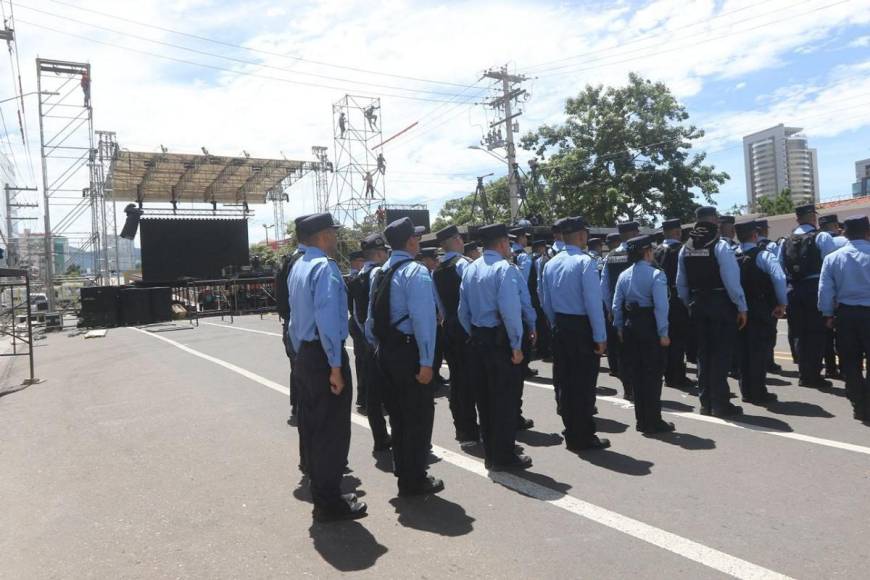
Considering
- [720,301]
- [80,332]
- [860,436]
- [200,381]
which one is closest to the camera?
[860,436]

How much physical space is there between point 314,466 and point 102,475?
261 cm

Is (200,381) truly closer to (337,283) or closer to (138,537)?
(138,537)

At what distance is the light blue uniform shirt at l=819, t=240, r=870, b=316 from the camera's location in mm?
5793

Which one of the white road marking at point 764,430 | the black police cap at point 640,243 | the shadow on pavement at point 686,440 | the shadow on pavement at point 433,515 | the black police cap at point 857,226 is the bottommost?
the shadow on pavement at point 433,515

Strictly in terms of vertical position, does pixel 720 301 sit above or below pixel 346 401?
above

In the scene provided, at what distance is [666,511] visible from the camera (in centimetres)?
383

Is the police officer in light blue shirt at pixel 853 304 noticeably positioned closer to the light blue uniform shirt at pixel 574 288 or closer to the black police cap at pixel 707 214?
the black police cap at pixel 707 214

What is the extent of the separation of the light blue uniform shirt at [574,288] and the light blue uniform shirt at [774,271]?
2.88 m

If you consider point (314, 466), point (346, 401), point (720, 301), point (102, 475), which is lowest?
point (102, 475)

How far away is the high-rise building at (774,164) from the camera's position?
128 meters

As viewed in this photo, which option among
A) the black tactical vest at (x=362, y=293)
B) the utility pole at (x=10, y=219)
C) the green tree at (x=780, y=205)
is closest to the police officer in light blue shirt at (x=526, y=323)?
the black tactical vest at (x=362, y=293)

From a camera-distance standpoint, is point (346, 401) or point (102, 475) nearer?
point (346, 401)

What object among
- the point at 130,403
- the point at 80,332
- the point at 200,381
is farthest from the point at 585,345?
the point at 80,332

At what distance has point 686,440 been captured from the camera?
5328mm
